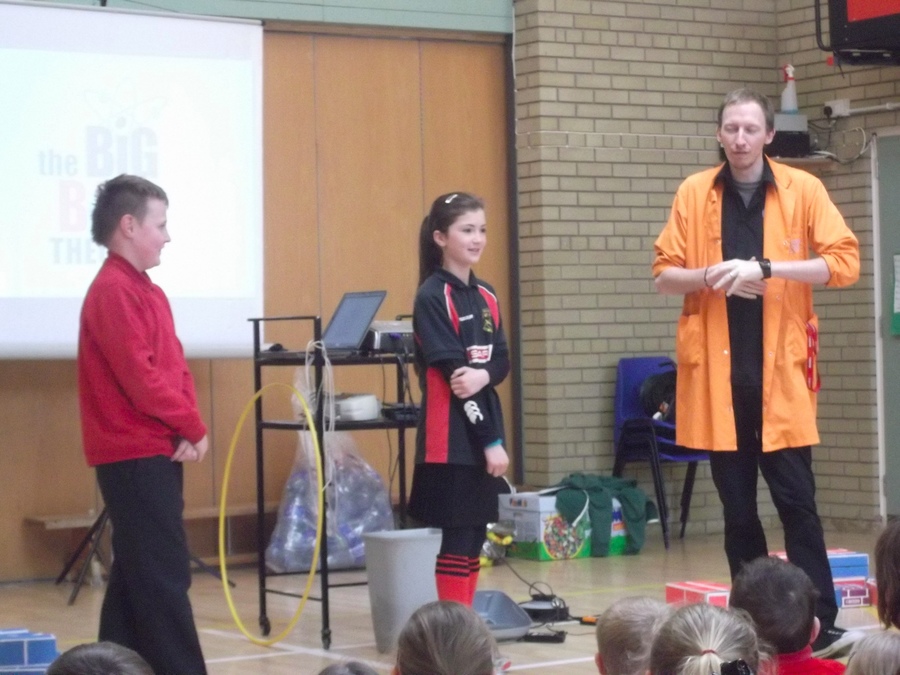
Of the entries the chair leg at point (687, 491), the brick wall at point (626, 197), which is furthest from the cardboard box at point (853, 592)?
the brick wall at point (626, 197)

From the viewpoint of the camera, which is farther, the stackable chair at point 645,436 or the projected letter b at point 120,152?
the stackable chair at point 645,436

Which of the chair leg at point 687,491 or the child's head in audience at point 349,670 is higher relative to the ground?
the child's head in audience at point 349,670

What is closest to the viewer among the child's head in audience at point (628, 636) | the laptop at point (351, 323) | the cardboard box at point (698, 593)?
the child's head in audience at point (628, 636)

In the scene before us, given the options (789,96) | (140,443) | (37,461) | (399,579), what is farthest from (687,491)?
(140,443)

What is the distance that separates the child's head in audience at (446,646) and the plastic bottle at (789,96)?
6482mm

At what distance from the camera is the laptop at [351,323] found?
17.8 ft

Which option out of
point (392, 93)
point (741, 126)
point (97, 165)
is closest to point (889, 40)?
point (392, 93)

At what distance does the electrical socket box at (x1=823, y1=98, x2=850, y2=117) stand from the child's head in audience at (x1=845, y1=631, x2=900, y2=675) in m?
6.44

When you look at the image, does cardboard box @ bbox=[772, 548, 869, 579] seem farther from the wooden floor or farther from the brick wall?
the brick wall

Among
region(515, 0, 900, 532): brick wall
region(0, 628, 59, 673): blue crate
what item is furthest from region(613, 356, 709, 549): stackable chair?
region(0, 628, 59, 673): blue crate

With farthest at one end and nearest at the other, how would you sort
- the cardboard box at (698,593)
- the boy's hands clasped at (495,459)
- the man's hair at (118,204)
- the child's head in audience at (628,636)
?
the cardboard box at (698,593)
the boy's hands clasped at (495,459)
the man's hair at (118,204)
the child's head in audience at (628,636)

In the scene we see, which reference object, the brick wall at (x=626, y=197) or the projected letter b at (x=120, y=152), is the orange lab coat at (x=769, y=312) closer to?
the projected letter b at (x=120, y=152)

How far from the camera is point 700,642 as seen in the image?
2182mm

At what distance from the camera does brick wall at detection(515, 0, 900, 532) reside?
7973 millimetres
